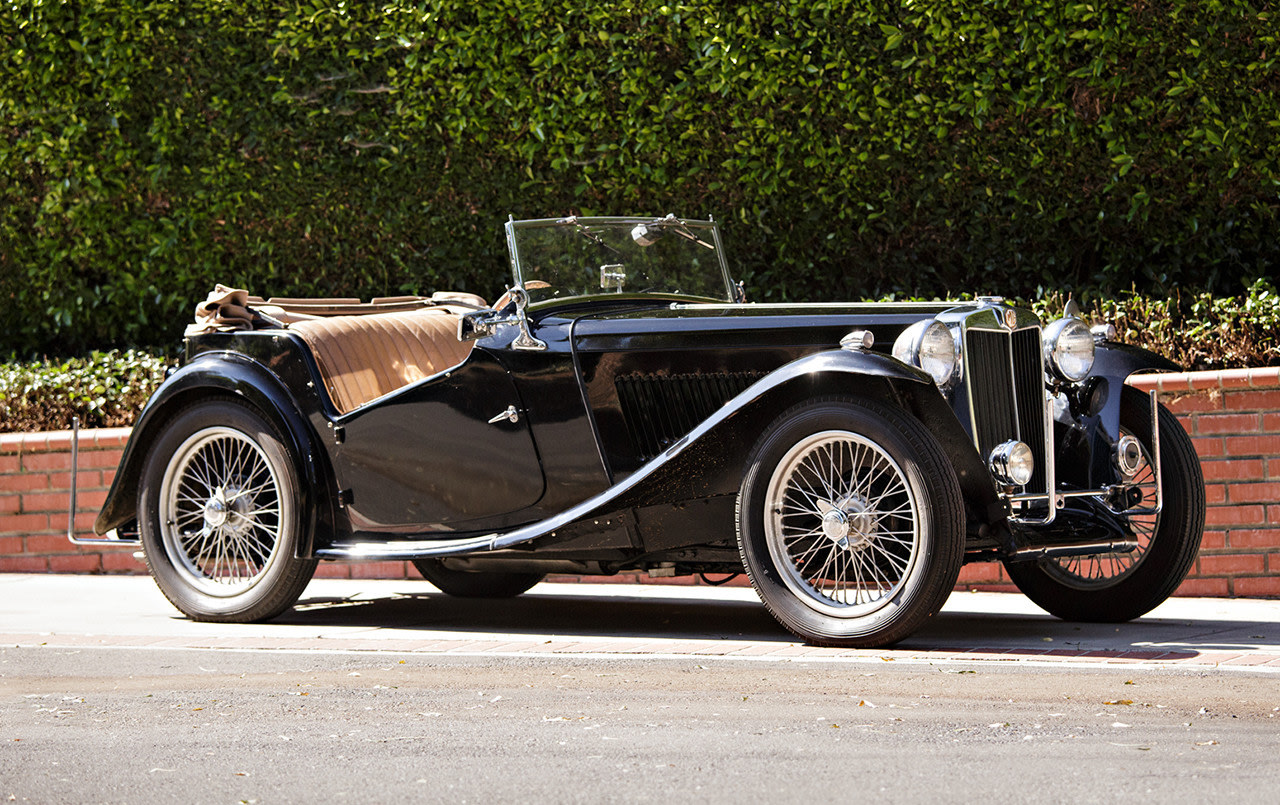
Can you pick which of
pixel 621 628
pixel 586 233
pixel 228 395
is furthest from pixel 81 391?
pixel 621 628

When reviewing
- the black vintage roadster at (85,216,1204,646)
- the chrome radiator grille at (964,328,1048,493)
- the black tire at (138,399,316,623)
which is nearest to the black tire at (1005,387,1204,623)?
the black vintage roadster at (85,216,1204,646)

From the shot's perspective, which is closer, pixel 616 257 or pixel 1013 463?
pixel 1013 463

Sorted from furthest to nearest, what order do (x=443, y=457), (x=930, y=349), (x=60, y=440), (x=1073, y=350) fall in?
(x=60, y=440) → (x=443, y=457) → (x=1073, y=350) → (x=930, y=349)

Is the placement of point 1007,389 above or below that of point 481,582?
above

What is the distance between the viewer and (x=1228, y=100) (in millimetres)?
7488

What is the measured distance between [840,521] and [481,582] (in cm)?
263

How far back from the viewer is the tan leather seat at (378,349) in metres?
6.23

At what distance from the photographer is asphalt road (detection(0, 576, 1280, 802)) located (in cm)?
327

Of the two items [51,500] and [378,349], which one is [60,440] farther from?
[378,349]

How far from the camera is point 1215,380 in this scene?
6355mm

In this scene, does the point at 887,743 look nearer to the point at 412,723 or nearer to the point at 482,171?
the point at 412,723

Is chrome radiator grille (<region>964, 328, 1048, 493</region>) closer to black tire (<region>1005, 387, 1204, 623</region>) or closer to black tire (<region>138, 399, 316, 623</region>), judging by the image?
black tire (<region>1005, 387, 1204, 623</region>)

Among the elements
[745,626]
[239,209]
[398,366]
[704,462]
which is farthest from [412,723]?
[239,209]

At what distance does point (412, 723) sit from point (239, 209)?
6.03 m
